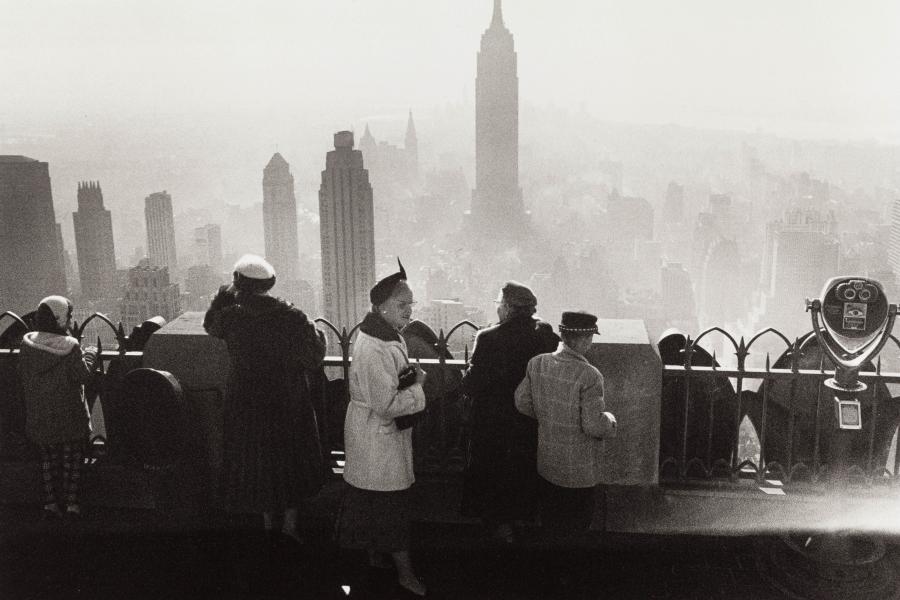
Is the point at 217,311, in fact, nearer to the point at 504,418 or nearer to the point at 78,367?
the point at 78,367

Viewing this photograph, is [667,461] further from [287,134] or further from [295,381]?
[287,134]

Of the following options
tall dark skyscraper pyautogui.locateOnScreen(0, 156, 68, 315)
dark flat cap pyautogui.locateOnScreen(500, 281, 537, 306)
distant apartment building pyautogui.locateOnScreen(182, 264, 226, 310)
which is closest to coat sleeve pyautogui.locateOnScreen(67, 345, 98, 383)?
dark flat cap pyautogui.locateOnScreen(500, 281, 537, 306)

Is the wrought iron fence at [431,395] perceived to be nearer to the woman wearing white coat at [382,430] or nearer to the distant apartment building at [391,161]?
the woman wearing white coat at [382,430]

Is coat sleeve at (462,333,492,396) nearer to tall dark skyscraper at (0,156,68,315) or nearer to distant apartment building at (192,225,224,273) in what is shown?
tall dark skyscraper at (0,156,68,315)

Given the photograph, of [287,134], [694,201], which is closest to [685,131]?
[694,201]

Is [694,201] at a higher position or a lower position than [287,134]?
lower
